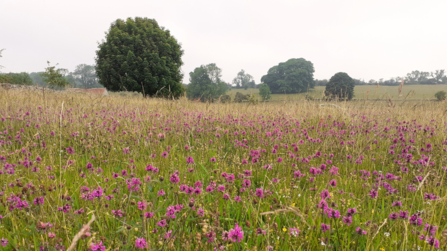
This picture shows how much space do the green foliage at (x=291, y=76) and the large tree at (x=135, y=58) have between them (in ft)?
186

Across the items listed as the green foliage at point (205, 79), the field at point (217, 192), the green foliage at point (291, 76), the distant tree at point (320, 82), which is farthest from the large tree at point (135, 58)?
the distant tree at point (320, 82)

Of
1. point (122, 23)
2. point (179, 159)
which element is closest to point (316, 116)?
point (179, 159)

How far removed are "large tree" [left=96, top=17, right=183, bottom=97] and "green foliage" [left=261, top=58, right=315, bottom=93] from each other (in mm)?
56754

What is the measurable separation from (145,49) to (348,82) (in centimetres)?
5458

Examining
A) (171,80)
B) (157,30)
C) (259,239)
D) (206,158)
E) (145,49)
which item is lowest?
(259,239)

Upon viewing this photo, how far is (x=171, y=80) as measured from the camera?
3328 cm

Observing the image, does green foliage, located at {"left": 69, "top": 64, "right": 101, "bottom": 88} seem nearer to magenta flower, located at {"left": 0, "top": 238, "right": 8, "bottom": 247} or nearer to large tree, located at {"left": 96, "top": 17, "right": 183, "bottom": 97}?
large tree, located at {"left": 96, "top": 17, "right": 183, "bottom": 97}

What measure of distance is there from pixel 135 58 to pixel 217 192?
32365mm

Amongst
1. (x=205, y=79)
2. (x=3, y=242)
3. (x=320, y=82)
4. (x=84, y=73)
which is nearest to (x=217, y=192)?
(x=3, y=242)

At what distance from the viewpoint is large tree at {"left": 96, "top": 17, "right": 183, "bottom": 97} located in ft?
99.6

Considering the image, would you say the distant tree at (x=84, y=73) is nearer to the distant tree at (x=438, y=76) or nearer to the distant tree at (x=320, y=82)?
the distant tree at (x=320, y=82)

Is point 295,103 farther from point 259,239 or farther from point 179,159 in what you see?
point 259,239

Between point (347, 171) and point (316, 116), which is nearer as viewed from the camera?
point (347, 171)

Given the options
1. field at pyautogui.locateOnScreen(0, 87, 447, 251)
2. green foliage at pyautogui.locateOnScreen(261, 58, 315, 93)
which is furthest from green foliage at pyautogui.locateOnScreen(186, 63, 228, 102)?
field at pyautogui.locateOnScreen(0, 87, 447, 251)
